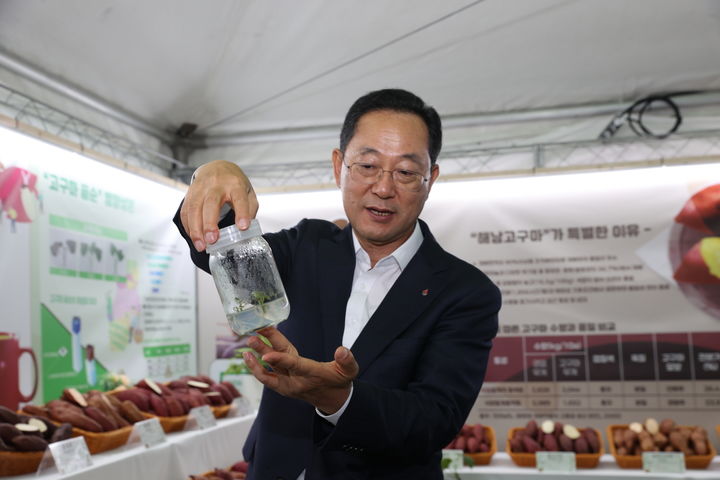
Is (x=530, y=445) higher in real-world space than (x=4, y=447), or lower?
lower

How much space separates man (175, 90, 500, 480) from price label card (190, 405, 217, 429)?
168 cm

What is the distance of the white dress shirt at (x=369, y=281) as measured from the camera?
1385 millimetres

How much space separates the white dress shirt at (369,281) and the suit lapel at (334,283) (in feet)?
0.09

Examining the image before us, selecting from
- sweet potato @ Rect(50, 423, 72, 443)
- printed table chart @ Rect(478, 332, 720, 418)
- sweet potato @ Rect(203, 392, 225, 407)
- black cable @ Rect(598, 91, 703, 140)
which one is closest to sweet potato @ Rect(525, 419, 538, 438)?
printed table chart @ Rect(478, 332, 720, 418)

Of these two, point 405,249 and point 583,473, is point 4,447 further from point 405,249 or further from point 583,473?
point 583,473

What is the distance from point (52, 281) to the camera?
3148 millimetres

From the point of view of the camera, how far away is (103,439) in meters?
2.41

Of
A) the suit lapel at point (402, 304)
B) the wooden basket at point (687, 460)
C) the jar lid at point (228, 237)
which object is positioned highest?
the jar lid at point (228, 237)

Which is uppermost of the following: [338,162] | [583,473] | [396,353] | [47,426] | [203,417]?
[338,162]

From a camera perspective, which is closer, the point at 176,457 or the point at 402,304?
the point at 402,304

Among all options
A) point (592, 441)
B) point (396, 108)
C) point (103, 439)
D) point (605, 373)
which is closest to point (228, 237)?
point (396, 108)

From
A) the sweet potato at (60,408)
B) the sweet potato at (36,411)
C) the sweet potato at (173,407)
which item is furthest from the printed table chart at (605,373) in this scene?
the sweet potato at (36,411)

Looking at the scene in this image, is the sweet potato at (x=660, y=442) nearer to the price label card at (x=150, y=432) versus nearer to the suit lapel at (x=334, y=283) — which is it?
the price label card at (x=150, y=432)

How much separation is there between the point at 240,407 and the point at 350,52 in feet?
6.24
